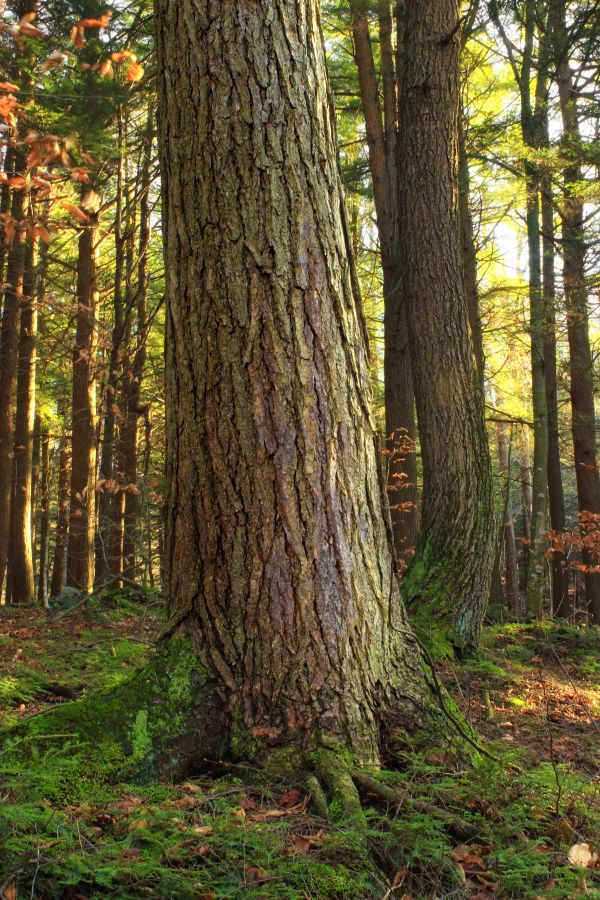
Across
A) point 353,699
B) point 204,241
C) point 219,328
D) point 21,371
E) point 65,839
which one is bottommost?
point 65,839

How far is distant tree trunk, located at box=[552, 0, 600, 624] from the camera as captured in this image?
12469 mm

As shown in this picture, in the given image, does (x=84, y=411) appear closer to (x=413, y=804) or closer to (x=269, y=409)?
(x=269, y=409)

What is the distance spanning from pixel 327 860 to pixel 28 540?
11970 mm

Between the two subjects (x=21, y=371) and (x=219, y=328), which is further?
(x=21, y=371)

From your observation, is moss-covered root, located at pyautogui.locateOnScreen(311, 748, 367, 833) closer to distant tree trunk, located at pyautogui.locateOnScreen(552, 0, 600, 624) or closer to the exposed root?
the exposed root

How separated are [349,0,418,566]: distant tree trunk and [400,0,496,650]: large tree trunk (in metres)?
2.66

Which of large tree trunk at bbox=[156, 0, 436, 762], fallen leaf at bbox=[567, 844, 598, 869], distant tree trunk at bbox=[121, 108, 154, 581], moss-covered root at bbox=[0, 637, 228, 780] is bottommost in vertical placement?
fallen leaf at bbox=[567, 844, 598, 869]

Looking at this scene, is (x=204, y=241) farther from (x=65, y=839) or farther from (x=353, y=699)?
(x=65, y=839)

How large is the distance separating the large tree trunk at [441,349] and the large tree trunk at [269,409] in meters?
3.12

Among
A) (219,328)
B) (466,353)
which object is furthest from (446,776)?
(466,353)

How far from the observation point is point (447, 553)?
603cm

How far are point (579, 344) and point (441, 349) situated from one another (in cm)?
916

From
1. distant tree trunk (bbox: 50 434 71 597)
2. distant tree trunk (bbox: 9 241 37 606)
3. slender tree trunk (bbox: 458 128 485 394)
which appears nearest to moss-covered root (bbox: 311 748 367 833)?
slender tree trunk (bbox: 458 128 485 394)

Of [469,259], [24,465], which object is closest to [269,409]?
[469,259]
